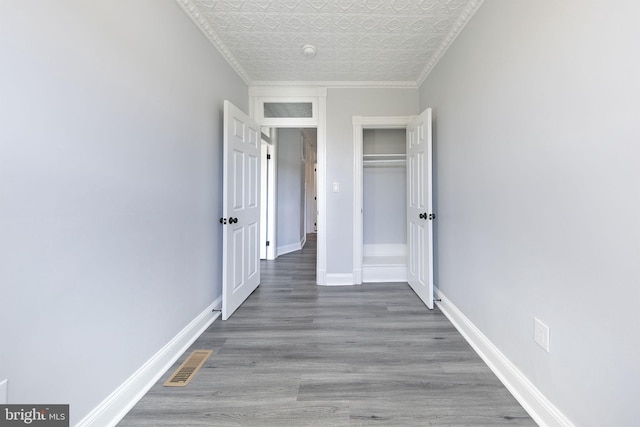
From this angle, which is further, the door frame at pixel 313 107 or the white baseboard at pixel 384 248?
the white baseboard at pixel 384 248

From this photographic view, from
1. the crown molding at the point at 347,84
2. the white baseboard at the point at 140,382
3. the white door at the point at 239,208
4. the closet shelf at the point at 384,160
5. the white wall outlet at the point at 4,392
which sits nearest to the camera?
the white wall outlet at the point at 4,392

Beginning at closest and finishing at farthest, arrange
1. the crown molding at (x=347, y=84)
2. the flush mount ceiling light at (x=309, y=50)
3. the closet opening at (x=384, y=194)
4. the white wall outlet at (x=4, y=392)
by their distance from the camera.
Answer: the white wall outlet at (x=4, y=392)
the flush mount ceiling light at (x=309, y=50)
the crown molding at (x=347, y=84)
the closet opening at (x=384, y=194)

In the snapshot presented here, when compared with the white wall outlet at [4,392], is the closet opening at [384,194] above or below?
above

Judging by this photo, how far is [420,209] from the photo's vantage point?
2805 millimetres

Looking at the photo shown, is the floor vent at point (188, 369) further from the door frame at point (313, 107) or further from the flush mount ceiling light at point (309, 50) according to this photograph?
the flush mount ceiling light at point (309, 50)

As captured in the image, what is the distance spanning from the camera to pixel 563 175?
45.9 inches

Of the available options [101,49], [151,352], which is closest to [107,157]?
[101,49]

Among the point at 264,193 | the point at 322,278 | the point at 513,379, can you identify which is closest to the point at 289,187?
the point at 264,193

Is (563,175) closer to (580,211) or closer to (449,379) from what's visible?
(580,211)

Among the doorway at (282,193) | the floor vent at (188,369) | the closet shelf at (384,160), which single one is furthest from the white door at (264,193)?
the floor vent at (188,369)

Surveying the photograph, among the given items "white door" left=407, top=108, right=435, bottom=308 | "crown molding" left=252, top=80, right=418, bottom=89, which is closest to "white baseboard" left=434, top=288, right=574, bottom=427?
"white door" left=407, top=108, right=435, bottom=308

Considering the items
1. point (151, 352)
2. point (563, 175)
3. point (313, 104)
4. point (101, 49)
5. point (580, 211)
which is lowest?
point (151, 352)

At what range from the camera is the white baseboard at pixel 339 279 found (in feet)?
10.8

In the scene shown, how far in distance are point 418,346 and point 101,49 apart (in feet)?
8.37
